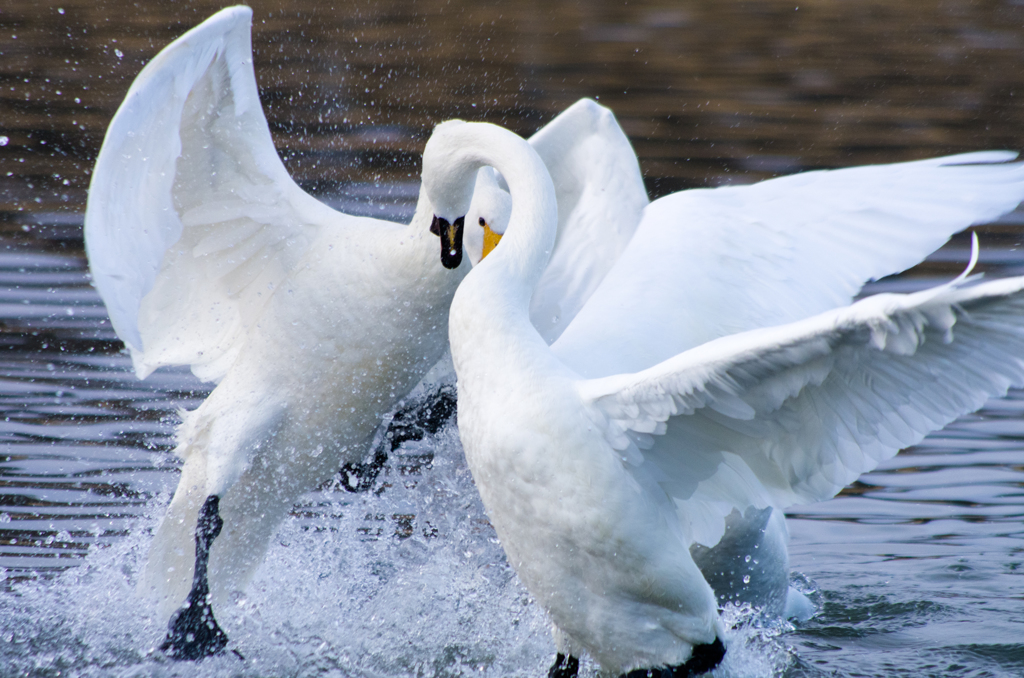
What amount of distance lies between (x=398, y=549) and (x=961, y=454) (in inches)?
97.0

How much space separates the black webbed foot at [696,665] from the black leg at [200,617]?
1.57 m

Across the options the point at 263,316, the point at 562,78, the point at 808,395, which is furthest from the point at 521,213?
the point at 562,78

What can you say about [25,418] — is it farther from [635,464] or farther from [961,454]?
[961,454]

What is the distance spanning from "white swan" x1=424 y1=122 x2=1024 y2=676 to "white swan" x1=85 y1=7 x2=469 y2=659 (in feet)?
2.96

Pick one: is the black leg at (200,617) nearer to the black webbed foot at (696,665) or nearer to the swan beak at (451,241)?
the swan beak at (451,241)

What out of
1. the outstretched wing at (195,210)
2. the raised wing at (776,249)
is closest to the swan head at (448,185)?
the raised wing at (776,249)

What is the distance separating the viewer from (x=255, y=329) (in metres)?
5.10

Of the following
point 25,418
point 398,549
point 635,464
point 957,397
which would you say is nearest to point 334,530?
point 398,549

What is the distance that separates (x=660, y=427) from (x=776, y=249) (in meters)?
1.35

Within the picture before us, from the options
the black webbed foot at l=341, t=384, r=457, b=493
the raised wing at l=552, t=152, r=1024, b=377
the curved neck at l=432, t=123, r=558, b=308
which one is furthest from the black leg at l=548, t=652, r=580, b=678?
the black webbed foot at l=341, t=384, r=457, b=493

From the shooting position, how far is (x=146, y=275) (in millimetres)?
3943

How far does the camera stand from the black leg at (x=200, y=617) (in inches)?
185

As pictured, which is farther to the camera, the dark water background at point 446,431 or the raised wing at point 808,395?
the dark water background at point 446,431

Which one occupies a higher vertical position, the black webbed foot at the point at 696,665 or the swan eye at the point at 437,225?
the swan eye at the point at 437,225
